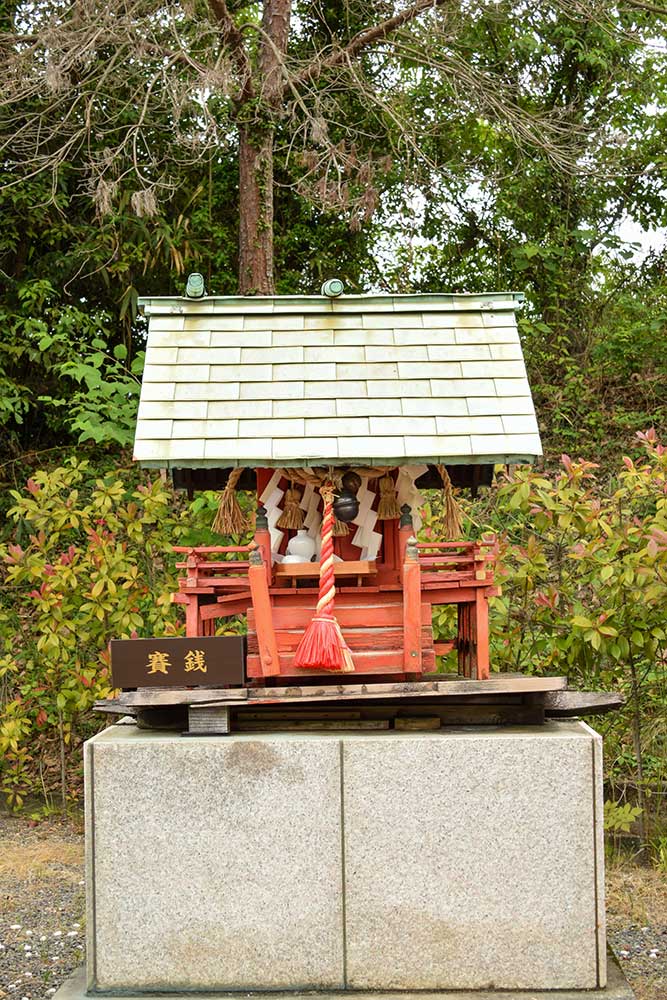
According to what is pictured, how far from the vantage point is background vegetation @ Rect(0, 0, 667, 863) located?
630cm

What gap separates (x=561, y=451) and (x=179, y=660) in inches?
303

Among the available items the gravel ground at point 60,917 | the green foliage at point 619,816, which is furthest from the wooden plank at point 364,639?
the green foliage at point 619,816

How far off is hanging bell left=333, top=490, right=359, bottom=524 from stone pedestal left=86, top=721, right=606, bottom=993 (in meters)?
0.92

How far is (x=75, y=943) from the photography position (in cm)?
502

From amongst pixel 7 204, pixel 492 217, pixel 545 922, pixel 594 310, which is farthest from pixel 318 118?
pixel 545 922

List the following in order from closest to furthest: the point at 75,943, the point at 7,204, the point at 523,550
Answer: the point at 75,943 < the point at 523,550 < the point at 7,204

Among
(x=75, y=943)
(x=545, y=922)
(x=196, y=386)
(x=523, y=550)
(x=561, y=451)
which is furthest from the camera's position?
(x=561, y=451)

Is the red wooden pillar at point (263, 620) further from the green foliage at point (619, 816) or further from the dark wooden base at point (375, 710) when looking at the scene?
the green foliage at point (619, 816)

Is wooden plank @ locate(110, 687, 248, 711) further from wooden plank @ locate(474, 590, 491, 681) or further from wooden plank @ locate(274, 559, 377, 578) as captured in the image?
wooden plank @ locate(474, 590, 491, 681)

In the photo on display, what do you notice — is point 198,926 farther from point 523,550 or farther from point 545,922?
point 523,550

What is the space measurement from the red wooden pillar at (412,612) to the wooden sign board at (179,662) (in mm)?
654

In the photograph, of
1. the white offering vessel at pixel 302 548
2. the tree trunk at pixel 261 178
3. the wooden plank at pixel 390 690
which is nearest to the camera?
the wooden plank at pixel 390 690

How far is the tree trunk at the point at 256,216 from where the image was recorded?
8.77 metres

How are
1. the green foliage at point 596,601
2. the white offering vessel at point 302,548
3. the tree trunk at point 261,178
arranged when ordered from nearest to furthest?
the white offering vessel at point 302,548 < the green foliage at point 596,601 < the tree trunk at point 261,178
